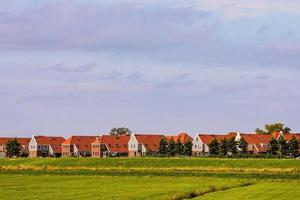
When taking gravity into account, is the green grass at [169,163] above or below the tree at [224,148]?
below

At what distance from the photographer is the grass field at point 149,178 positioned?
6198 cm

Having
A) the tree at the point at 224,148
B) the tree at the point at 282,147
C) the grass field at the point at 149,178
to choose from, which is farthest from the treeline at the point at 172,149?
the grass field at the point at 149,178

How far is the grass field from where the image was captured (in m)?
62.0

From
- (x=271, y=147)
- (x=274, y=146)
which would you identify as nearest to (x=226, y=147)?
(x=271, y=147)

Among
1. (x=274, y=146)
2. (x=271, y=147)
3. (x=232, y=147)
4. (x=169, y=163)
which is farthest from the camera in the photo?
(x=232, y=147)

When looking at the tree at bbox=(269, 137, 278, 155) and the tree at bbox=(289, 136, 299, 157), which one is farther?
the tree at bbox=(289, 136, 299, 157)

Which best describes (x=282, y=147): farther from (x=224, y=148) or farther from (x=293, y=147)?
(x=224, y=148)

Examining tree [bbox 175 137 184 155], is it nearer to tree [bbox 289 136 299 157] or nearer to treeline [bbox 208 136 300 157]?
treeline [bbox 208 136 300 157]

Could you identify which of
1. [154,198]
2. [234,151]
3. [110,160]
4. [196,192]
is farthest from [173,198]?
[234,151]

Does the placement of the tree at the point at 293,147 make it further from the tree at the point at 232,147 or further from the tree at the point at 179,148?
the tree at the point at 179,148

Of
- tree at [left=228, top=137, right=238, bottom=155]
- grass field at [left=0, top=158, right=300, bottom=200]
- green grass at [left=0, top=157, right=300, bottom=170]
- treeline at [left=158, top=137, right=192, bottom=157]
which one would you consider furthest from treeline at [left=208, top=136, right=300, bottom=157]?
grass field at [left=0, top=158, right=300, bottom=200]

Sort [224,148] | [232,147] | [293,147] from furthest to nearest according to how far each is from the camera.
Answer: [224,148] → [293,147] → [232,147]

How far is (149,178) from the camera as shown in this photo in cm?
9956

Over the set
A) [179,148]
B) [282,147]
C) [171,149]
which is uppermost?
[179,148]
